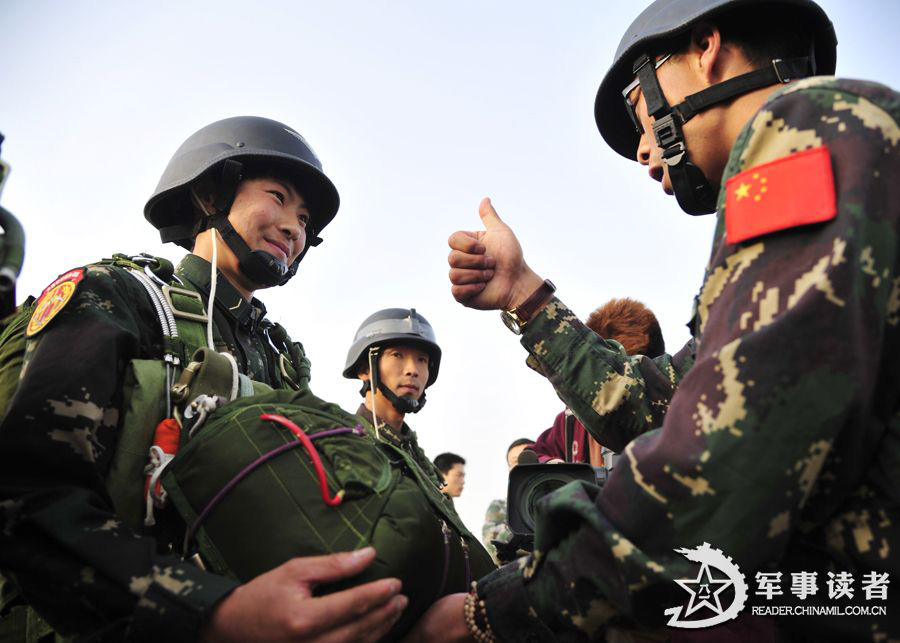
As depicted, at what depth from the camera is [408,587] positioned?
78.4 inches

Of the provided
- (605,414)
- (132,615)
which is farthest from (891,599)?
(132,615)

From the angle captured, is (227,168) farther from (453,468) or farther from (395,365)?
(453,468)

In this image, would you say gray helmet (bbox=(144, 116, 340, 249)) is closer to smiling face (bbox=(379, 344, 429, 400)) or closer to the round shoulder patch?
the round shoulder patch

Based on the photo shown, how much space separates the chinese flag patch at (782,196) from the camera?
159cm

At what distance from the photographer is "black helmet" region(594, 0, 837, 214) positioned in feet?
8.29

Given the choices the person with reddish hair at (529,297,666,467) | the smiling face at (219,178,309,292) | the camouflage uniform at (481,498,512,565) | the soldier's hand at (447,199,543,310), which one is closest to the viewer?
the soldier's hand at (447,199,543,310)

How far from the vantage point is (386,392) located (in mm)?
7684

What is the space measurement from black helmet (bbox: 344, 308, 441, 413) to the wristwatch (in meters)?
4.56

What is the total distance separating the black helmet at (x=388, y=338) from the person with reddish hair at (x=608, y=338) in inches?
86.6

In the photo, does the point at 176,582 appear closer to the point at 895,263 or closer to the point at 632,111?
the point at 895,263

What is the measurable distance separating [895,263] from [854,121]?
14.3 inches

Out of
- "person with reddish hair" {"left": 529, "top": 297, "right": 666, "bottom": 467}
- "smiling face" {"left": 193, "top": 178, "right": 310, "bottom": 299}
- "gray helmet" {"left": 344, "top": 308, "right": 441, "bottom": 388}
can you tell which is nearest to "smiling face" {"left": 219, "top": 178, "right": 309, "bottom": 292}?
"smiling face" {"left": 193, "top": 178, "right": 310, "bottom": 299}

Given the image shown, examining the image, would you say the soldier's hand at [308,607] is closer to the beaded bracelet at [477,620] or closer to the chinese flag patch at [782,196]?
the beaded bracelet at [477,620]

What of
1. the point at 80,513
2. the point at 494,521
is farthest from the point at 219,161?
the point at 494,521
